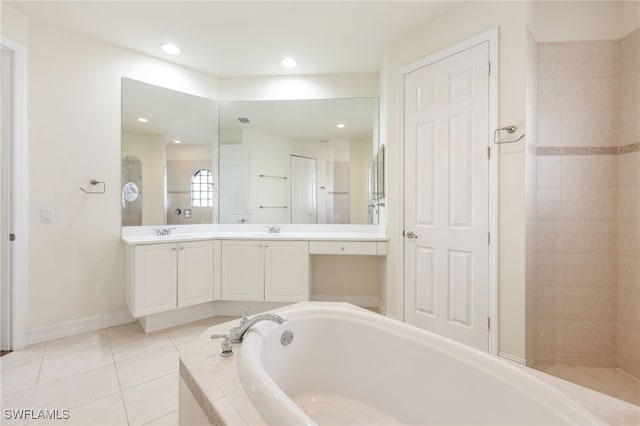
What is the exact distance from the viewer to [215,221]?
3.22 meters

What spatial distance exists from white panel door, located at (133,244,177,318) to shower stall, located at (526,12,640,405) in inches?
107

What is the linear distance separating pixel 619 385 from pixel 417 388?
1.55 m

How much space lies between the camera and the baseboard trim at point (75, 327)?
2.26m

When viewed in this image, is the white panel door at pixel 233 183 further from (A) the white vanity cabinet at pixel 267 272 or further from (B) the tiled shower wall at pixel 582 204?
(B) the tiled shower wall at pixel 582 204

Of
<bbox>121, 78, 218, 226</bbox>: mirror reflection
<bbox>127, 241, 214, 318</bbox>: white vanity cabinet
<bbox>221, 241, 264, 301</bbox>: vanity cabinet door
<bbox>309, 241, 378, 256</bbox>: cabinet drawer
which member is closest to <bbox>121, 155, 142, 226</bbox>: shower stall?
<bbox>121, 78, 218, 226</bbox>: mirror reflection

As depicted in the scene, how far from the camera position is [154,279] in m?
2.42

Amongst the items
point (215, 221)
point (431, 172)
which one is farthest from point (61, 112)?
point (431, 172)

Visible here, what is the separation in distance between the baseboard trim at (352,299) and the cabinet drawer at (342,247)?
0.73 m

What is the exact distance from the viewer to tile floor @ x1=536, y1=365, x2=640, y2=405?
1697 millimetres

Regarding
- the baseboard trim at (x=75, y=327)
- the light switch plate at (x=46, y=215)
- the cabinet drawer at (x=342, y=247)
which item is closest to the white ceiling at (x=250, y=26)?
the light switch plate at (x=46, y=215)

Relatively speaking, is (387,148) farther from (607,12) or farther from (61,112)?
(61,112)

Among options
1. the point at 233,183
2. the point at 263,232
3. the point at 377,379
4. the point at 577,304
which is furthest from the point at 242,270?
the point at 577,304

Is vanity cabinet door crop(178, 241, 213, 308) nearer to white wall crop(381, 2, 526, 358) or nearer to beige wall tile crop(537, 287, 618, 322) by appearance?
white wall crop(381, 2, 526, 358)

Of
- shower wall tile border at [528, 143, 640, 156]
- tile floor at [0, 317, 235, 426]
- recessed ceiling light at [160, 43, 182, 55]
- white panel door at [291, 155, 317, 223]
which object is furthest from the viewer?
white panel door at [291, 155, 317, 223]
